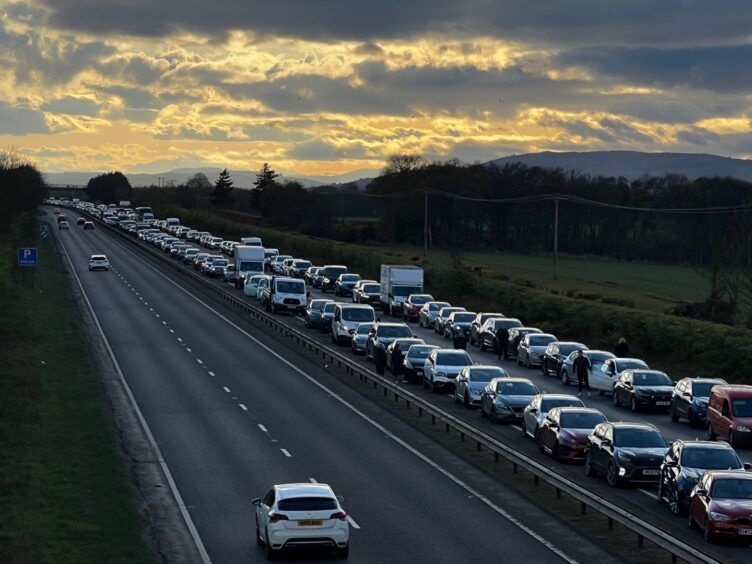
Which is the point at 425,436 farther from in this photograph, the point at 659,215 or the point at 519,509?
the point at 659,215

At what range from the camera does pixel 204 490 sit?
98.1 ft

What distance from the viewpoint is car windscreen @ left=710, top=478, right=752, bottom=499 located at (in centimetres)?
2466

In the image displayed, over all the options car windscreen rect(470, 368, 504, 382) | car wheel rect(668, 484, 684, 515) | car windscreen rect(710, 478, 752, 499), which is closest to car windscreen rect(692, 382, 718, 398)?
car windscreen rect(470, 368, 504, 382)

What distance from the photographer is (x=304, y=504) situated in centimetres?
2277

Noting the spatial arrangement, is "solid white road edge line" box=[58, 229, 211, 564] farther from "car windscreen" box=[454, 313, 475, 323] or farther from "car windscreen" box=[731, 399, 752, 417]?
"car windscreen" box=[454, 313, 475, 323]

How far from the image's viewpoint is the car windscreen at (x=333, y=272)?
9412 centimetres

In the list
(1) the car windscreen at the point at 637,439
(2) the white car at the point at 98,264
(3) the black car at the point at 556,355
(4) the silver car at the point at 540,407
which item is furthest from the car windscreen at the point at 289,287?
(1) the car windscreen at the point at 637,439

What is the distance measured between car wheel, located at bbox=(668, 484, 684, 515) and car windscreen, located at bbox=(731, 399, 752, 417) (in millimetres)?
9121

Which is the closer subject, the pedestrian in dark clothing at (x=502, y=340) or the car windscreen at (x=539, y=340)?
the car windscreen at (x=539, y=340)

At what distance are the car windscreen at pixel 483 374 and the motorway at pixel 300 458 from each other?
3.37 meters

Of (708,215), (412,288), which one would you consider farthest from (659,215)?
(412,288)

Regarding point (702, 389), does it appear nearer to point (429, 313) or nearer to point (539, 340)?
point (539, 340)

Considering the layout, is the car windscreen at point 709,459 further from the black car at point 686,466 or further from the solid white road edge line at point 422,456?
the solid white road edge line at point 422,456

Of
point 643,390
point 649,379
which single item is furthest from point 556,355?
point 643,390
